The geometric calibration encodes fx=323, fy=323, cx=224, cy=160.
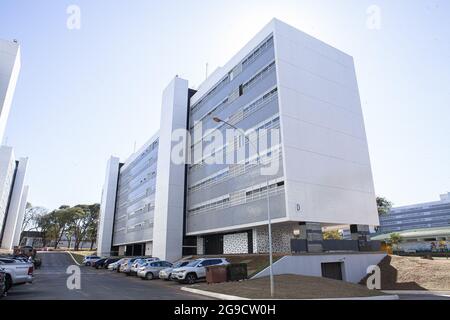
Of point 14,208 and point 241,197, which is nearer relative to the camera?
point 241,197

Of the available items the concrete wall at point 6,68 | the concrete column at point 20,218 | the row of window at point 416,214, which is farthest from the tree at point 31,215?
the row of window at point 416,214

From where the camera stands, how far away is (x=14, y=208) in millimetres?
97562

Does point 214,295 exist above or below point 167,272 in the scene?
below

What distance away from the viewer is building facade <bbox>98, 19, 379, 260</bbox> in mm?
29547

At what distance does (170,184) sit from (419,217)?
177431 millimetres


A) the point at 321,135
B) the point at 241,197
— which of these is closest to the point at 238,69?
the point at 321,135

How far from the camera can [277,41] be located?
3206cm

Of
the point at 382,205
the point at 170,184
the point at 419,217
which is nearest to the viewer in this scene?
the point at 170,184

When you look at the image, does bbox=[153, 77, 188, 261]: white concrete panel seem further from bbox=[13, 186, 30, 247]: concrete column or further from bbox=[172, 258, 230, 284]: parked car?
bbox=[13, 186, 30, 247]: concrete column

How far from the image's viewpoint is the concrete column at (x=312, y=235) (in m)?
28.1

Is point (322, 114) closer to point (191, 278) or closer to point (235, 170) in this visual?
point (235, 170)

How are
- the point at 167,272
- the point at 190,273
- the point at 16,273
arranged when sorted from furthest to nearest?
1. the point at 167,272
2. the point at 190,273
3. the point at 16,273

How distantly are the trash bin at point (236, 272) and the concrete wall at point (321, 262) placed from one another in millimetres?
1239

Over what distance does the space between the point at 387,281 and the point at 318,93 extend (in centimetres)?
1880
